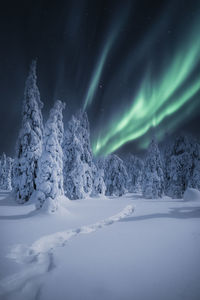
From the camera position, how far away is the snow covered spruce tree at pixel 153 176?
111ft

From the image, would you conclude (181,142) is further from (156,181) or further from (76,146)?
(76,146)

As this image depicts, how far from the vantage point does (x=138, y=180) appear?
63.8 m

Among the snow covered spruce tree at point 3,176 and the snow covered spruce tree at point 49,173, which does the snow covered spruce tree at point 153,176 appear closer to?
the snow covered spruce tree at point 49,173

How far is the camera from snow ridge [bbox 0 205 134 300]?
2811 millimetres

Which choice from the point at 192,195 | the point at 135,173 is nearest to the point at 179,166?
the point at 192,195

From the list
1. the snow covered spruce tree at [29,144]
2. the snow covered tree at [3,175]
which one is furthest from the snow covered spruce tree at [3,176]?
the snow covered spruce tree at [29,144]

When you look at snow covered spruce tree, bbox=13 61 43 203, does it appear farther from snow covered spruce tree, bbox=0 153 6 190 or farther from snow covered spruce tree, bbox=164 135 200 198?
snow covered spruce tree, bbox=0 153 6 190

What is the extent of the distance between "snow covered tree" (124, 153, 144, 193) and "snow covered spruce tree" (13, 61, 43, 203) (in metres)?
51.5

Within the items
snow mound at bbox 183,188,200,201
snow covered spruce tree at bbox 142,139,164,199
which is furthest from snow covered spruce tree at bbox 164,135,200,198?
snow mound at bbox 183,188,200,201

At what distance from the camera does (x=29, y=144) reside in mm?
18203

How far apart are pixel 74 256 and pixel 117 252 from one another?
4.24 feet

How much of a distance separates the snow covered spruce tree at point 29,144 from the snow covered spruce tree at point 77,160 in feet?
23.8

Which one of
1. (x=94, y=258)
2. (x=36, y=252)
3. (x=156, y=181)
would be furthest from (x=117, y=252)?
(x=156, y=181)

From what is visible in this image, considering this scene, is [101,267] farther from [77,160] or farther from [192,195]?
[192,195]
